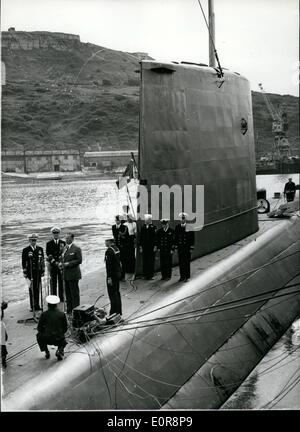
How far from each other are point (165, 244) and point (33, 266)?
2238 millimetres

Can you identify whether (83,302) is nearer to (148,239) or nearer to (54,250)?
(54,250)

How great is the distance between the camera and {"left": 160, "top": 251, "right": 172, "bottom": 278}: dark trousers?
9.14 m

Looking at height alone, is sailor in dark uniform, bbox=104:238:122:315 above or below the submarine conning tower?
below

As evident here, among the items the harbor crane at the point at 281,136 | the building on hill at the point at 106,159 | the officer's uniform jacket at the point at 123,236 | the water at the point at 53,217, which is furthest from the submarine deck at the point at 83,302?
the harbor crane at the point at 281,136

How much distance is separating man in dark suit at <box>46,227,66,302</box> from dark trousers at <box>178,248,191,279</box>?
6.28ft

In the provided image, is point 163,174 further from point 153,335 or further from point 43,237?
point 43,237

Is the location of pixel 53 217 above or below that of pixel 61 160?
below

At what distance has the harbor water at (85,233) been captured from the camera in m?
7.66

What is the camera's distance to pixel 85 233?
114ft

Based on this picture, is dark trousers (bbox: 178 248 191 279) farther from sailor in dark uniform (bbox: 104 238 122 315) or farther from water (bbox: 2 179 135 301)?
water (bbox: 2 179 135 301)

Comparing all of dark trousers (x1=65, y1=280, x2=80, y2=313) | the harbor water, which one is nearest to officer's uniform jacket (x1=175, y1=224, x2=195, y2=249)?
dark trousers (x1=65, y1=280, x2=80, y2=313)

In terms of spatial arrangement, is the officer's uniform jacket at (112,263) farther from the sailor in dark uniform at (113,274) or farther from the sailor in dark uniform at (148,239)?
the sailor in dark uniform at (148,239)

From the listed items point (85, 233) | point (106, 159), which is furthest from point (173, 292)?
point (106, 159)
